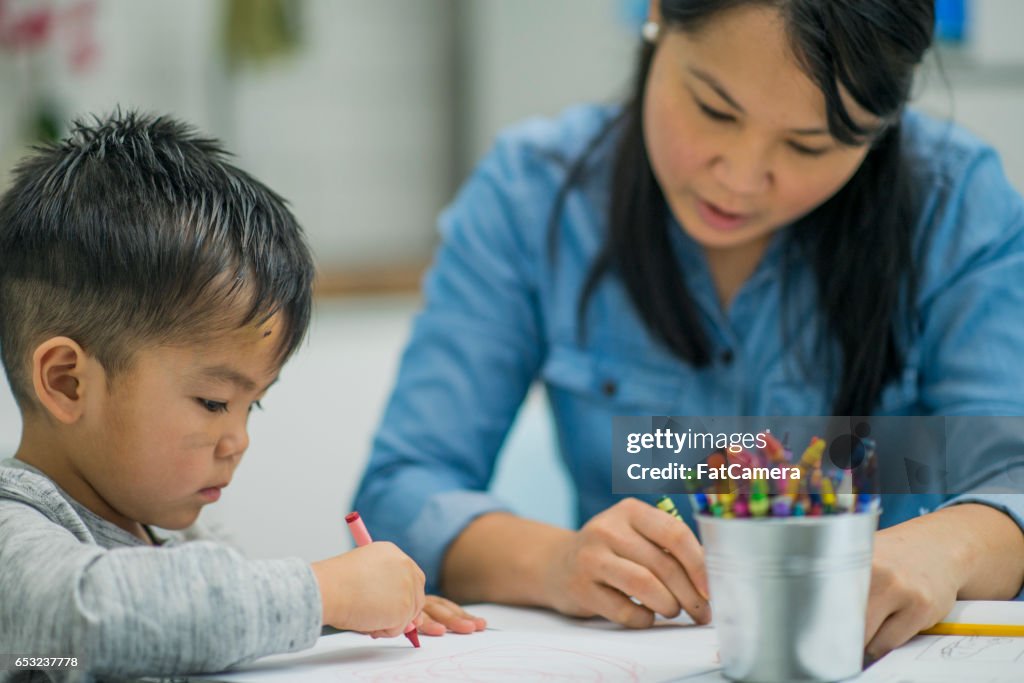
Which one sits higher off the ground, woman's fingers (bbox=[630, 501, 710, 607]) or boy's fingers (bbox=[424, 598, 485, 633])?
woman's fingers (bbox=[630, 501, 710, 607])

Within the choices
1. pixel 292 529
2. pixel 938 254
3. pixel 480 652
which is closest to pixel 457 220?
pixel 938 254

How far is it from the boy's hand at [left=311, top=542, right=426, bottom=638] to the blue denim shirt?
11.7 inches

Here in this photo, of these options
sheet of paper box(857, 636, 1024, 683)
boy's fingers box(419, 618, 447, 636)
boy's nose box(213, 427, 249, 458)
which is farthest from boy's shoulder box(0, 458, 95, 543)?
sheet of paper box(857, 636, 1024, 683)

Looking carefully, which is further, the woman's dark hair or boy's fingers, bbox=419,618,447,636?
the woman's dark hair

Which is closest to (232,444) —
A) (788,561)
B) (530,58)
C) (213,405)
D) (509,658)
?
(213,405)

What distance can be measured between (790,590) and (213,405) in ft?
1.31

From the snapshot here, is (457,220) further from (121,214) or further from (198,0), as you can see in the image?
(198,0)

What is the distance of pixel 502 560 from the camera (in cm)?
95

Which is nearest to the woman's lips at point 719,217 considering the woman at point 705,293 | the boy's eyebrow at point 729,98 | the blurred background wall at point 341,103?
the woman at point 705,293

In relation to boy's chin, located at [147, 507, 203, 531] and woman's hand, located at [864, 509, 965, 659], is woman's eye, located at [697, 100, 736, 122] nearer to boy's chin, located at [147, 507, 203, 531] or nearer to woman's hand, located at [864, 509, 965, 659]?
woman's hand, located at [864, 509, 965, 659]

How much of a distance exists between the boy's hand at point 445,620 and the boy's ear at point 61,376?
0.27 meters

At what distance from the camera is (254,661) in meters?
0.67

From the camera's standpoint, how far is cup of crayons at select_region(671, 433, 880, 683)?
59 cm

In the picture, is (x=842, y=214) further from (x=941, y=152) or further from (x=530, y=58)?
(x=530, y=58)
